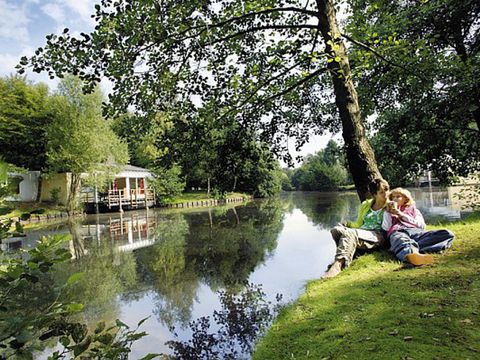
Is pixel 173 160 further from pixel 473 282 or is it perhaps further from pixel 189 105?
pixel 473 282

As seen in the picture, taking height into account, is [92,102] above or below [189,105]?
above

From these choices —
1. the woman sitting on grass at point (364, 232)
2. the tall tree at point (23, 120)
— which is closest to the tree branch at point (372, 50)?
the woman sitting on grass at point (364, 232)

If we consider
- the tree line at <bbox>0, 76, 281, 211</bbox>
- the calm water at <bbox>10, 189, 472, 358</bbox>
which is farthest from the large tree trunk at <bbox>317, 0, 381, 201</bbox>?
the tree line at <bbox>0, 76, 281, 211</bbox>

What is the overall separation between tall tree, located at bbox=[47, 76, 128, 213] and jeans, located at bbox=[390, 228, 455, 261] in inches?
890

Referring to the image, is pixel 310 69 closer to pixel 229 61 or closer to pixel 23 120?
pixel 229 61

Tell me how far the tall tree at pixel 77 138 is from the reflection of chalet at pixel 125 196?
1668 millimetres

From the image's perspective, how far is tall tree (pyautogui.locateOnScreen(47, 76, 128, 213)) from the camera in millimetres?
23125

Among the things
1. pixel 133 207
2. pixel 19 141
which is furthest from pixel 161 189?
pixel 19 141

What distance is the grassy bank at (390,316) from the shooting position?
229cm

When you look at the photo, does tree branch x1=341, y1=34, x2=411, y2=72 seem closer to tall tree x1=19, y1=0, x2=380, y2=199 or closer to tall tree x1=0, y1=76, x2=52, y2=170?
tall tree x1=19, y1=0, x2=380, y2=199

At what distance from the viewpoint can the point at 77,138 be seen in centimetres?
2308

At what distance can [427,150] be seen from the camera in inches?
329

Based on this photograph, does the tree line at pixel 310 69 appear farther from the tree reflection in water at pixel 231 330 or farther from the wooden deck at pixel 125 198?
the wooden deck at pixel 125 198

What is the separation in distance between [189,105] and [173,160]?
923mm
